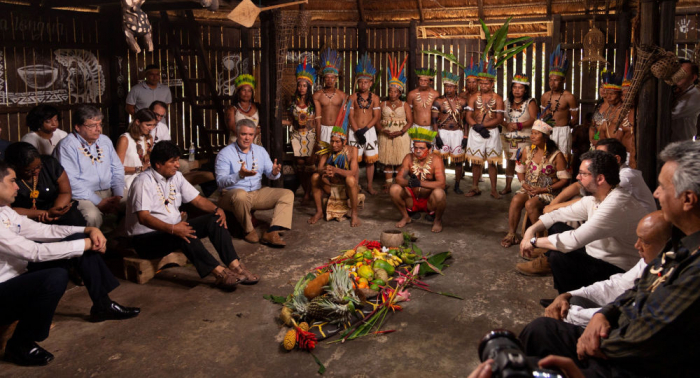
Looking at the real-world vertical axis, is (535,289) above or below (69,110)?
below

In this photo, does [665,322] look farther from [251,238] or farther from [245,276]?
[251,238]

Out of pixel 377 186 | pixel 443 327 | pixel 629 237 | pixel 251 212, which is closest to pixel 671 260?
pixel 629 237

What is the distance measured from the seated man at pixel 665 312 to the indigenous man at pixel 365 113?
619 centimetres

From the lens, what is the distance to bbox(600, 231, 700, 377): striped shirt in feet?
7.09

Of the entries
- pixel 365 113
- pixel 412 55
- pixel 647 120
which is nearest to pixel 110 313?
pixel 647 120

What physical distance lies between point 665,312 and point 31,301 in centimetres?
347

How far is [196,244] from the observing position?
4.96 m

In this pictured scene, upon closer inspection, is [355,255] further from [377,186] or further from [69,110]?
[69,110]

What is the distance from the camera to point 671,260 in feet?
7.82

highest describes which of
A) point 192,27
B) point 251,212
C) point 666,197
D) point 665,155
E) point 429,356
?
point 192,27

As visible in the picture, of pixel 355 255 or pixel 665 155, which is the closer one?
pixel 665 155

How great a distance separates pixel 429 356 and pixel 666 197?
1919mm

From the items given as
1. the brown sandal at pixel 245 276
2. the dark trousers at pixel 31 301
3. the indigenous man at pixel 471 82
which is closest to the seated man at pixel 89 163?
the brown sandal at pixel 245 276

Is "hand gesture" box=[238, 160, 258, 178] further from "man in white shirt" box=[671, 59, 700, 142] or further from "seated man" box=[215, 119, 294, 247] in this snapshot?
"man in white shirt" box=[671, 59, 700, 142]
